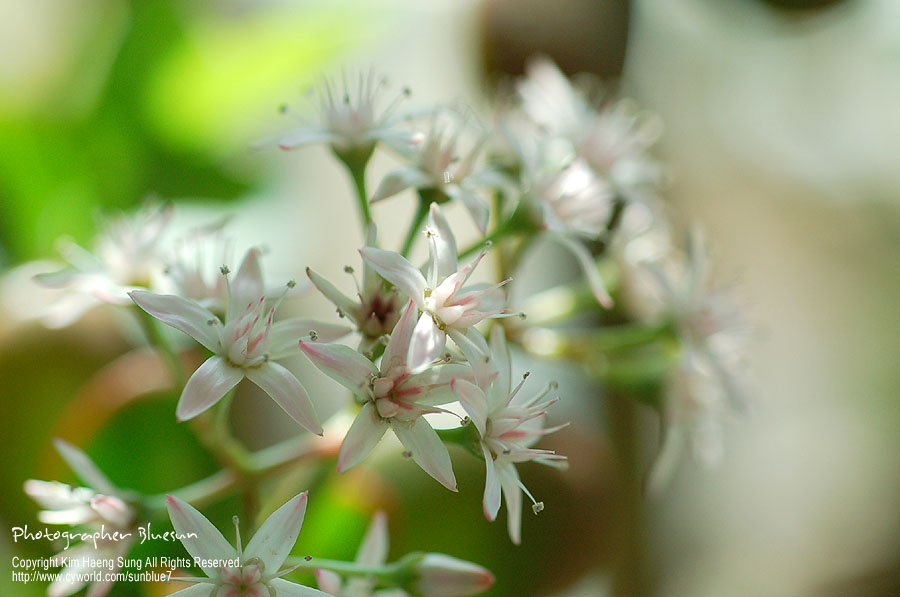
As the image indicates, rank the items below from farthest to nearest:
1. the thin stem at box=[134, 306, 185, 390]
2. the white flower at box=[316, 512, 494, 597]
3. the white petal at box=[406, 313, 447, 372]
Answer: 1. the thin stem at box=[134, 306, 185, 390]
2. the white flower at box=[316, 512, 494, 597]
3. the white petal at box=[406, 313, 447, 372]

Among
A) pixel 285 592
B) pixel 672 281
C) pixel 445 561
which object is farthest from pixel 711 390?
pixel 285 592

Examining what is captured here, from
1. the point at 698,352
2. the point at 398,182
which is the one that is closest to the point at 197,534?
the point at 398,182

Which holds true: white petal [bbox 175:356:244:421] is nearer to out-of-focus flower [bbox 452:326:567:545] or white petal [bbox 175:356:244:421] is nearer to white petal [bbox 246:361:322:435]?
white petal [bbox 246:361:322:435]

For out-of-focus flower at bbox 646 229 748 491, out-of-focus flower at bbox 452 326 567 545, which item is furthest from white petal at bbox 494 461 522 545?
out-of-focus flower at bbox 646 229 748 491

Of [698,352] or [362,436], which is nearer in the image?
[362,436]

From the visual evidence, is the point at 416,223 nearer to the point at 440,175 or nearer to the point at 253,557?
the point at 440,175

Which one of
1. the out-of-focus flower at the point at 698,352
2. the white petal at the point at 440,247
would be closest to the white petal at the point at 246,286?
the white petal at the point at 440,247
